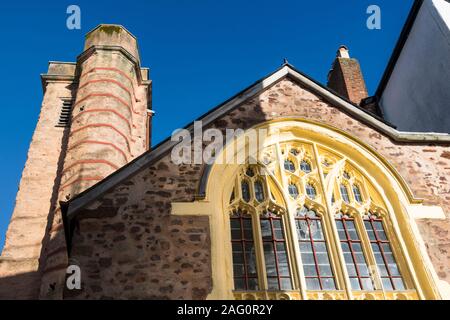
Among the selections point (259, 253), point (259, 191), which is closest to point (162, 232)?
point (259, 253)

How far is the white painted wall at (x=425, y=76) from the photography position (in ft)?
43.3

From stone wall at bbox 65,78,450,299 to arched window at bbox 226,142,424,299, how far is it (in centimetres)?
73

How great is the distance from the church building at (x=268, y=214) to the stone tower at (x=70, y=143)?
0.16m

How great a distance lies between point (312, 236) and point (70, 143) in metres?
9.29

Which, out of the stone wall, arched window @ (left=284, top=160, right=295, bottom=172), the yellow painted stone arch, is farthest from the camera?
arched window @ (left=284, top=160, right=295, bottom=172)

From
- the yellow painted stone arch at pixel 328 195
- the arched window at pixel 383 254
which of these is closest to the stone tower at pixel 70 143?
the yellow painted stone arch at pixel 328 195

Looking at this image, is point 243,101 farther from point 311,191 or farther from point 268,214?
point 268,214

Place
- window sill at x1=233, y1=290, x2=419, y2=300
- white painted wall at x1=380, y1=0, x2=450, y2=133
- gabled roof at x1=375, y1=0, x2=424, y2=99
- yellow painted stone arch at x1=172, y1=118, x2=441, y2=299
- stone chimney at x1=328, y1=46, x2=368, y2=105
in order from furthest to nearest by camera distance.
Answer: stone chimney at x1=328, y1=46, x2=368, y2=105, gabled roof at x1=375, y1=0, x2=424, y2=99, white painted wall at x1=380, y1=0, x2=450, y2=133, yellow painted stone arch at x1=172, y1=118, x2=441, y2=299, window sill at x1=233, y1=290, x2=419, y2=300

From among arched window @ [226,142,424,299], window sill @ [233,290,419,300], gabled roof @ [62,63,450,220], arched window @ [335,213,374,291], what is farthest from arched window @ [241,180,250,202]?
window sill @ [233,290,419,300]

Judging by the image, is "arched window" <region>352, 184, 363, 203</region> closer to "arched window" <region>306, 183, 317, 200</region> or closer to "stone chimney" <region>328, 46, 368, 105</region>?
"arched window" <region>306, 183, 317, 200</region>

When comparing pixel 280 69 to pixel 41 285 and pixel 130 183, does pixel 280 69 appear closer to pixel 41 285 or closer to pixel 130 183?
pixel 130 183

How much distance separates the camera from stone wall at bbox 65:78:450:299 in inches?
279

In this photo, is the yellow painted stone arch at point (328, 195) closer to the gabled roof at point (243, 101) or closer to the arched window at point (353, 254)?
the arched window at point (353, 254)
